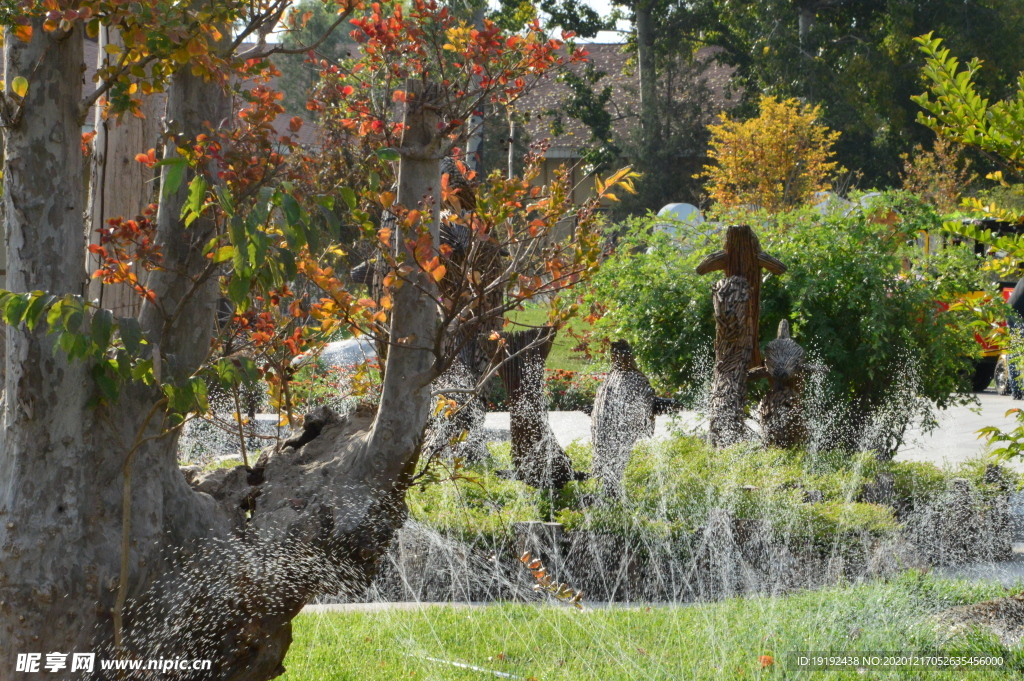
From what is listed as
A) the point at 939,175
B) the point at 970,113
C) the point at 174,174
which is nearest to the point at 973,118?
the point at 970,113

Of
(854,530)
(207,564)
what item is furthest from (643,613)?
(207,564)

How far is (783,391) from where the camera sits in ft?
24.1

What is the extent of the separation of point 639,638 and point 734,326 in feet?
11.7

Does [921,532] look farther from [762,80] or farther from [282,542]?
[762,80]

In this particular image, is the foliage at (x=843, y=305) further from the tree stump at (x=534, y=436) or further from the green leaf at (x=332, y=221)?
the green leaf at (x=332, y=221)

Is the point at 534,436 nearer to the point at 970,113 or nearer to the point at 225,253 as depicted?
the point at 970,113

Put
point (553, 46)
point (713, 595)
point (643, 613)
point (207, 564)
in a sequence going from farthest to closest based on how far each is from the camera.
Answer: point (713, 595)
point (643, 613)
point (553, 46)
point (207, 564)

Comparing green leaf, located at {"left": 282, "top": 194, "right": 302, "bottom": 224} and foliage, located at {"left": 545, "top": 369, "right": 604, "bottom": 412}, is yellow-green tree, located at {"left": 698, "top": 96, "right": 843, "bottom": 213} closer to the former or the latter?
foliage, located at {"left": 545, "top": 369, "right": 604, "bottom": 412}

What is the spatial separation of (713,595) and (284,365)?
8.96ft

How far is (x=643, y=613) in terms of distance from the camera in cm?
481

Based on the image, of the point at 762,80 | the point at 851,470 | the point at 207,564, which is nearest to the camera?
the point at 207,564

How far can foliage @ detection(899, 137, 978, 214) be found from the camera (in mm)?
21906

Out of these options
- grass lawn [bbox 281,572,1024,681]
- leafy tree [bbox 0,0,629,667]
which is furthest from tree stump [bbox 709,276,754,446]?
Answer: leafy tree [bbox 0,0,629,667]

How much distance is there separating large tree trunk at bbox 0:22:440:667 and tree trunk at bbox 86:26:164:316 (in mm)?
1105
